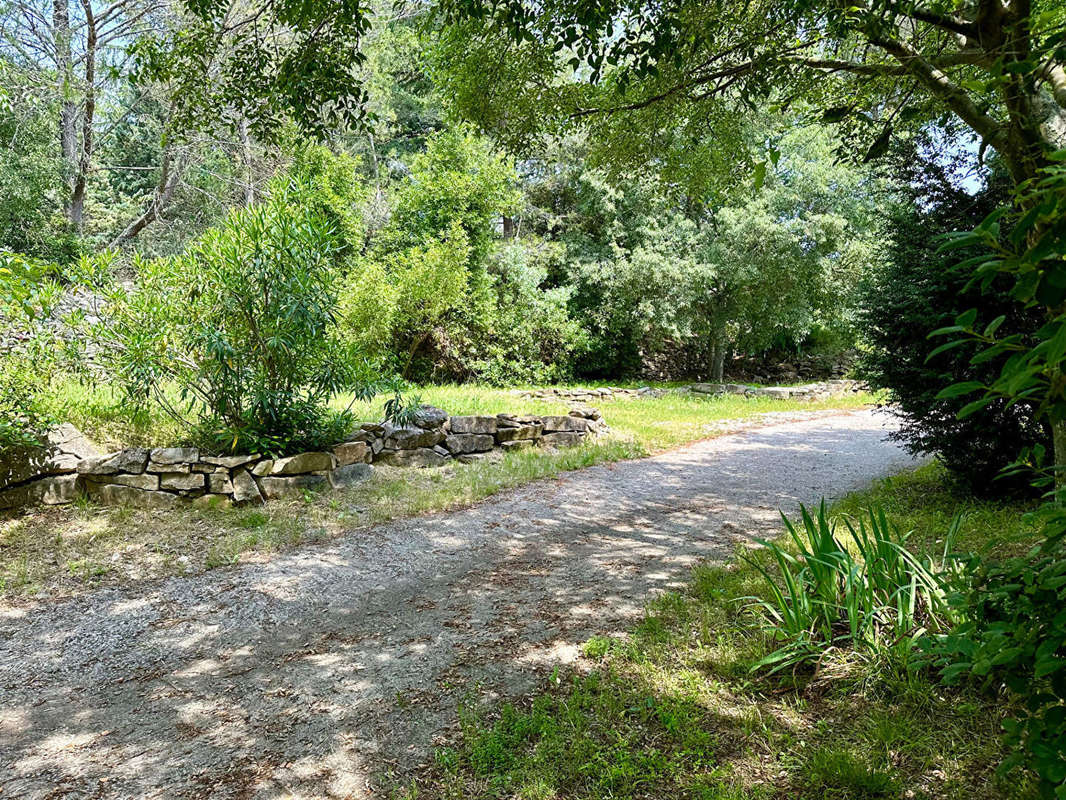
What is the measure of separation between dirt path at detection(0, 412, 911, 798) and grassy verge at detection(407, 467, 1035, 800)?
282mm

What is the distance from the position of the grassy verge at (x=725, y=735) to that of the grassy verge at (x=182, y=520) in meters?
2.94

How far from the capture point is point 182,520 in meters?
4.84

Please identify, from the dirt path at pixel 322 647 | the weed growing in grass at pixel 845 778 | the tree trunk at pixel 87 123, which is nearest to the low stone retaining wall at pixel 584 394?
the dirt path at pixel 322 647

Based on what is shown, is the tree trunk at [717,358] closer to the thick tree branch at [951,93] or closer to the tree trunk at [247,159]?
the tree trunk at [247,159]

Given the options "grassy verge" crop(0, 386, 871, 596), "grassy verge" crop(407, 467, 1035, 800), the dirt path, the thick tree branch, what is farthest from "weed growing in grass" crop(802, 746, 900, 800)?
"grassy verge" crop(0, 386, 871, 596)

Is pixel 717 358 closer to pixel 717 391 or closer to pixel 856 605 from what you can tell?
pixel 717 391

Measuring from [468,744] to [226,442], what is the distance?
13.5ft

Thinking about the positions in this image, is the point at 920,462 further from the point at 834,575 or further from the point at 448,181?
the point at 448,181

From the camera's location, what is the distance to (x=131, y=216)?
18406 millimetres

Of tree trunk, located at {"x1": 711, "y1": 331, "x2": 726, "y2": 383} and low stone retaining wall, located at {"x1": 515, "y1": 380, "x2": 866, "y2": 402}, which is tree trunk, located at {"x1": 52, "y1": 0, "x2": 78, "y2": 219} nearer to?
low stone retaining wall, located at {"x1": 515, "y1": 380, "x2": 866, "y2": 402}

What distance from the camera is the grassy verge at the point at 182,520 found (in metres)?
4.13

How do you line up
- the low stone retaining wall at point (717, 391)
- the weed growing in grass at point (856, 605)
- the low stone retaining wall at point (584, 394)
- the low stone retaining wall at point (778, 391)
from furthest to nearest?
the low stone retaining wall at point (778, 391) → the low stone retaining wall at point (717, 391) → the low stone retaining wall at point (584, 394) → the weed growing in grass at point (856, 605)

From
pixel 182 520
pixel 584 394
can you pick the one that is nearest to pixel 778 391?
pixel 584 394

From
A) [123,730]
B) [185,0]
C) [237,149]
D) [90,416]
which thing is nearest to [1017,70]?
[123,730]
